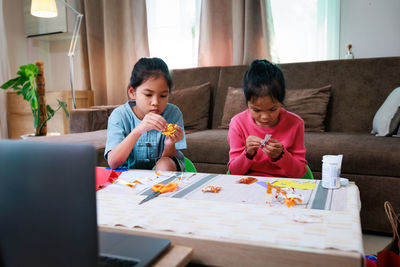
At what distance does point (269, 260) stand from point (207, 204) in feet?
0.89

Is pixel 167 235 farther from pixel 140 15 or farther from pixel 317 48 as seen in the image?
pixel 140 15

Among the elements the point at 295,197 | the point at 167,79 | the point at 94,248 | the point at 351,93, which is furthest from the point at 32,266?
the point at 351,93

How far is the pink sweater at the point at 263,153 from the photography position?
1387mm

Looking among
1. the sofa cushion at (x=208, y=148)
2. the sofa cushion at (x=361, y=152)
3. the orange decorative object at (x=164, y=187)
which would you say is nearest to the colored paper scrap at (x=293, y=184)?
the orange decorative object at (x=164, y=187)

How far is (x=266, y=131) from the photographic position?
148 cm

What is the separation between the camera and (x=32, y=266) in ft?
1.47

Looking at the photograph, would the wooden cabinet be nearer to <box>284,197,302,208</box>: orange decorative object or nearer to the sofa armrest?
the sofa armrest

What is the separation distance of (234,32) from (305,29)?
0.63 m

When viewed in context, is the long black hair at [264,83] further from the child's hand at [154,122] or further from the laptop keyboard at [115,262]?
the laptop keyboard at [115,262]

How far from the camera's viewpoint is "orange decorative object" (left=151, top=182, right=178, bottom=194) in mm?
971

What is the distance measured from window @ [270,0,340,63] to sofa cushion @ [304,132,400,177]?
4.18 ft

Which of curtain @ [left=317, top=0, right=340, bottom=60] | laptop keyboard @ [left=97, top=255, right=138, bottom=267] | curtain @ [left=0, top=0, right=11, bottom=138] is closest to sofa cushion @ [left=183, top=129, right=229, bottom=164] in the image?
curtain @ [left=317, top=0, right=340, bottom=60]

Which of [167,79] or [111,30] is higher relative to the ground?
[111,30]

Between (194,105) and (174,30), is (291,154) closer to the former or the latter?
(194,105)
